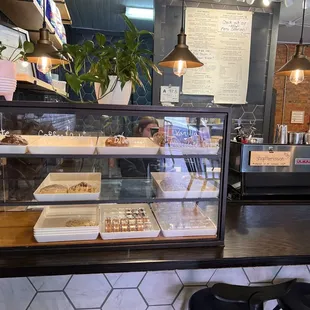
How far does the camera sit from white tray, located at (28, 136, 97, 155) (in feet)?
3.69

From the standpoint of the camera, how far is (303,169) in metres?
2.89

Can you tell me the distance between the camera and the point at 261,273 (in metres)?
1.31

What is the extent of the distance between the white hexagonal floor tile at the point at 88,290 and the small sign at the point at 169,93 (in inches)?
87.0

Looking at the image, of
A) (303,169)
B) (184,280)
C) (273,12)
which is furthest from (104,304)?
(273,12)

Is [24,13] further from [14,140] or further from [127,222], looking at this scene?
[127,222]

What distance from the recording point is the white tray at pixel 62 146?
112 centimetres

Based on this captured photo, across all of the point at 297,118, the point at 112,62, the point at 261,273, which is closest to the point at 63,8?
the point at 112,62

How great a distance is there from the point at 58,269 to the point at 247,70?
111 inches

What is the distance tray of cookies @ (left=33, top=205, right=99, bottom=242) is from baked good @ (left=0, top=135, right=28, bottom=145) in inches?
13.6

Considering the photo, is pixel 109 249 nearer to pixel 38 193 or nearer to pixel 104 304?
pixel 104 304

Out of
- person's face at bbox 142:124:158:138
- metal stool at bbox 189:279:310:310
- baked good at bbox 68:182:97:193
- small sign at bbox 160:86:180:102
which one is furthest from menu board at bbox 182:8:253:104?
metal stool at bbox 189:279:310:310

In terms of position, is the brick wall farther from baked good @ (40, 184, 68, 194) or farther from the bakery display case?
baked good @ (40, 184, 68, 194)

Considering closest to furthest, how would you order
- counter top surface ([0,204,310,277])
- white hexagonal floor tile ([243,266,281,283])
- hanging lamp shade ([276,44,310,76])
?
counter top surface ([0,204,310,277])
white hexagonal floor tile ([243,266,281,283])
hanging lamp shade ([276,44,310,76])

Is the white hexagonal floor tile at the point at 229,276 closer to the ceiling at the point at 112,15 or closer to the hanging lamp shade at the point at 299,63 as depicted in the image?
the hanging lamp shade at the point at 299,63
